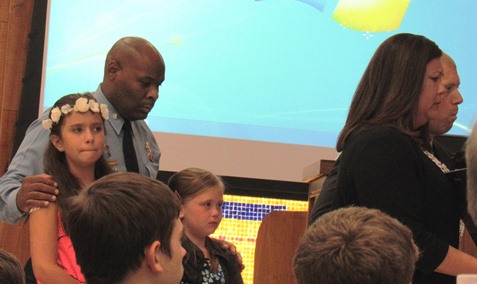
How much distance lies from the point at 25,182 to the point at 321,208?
33.1 inches

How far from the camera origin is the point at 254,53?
4680 mm

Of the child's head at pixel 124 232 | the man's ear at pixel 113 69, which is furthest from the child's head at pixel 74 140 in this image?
the child's head at pixel 124 232

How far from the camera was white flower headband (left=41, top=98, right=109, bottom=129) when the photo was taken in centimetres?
264

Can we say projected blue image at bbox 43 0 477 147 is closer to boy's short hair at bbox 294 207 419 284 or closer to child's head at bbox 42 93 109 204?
child's head at bbox 42 93 109 204

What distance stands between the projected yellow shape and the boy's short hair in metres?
3.29

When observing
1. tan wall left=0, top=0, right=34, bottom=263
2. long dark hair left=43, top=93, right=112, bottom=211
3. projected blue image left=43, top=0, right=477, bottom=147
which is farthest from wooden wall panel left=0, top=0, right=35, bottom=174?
long dark hair left=43, top=93, right=112, bottom=211

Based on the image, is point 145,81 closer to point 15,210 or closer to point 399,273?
point 15,210

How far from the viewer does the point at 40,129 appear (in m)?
2.82

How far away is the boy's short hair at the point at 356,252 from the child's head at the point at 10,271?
1.89 feet

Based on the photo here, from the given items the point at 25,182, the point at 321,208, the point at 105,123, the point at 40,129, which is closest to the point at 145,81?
the point at 105,123

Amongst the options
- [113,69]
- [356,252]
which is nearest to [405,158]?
[356,252]

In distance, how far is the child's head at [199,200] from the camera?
300 cm

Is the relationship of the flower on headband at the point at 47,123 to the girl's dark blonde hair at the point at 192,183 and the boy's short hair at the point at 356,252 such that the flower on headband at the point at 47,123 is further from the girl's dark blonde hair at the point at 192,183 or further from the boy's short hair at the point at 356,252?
the boy's short hair at the point at 356,252

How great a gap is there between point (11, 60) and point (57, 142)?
7.32ft
